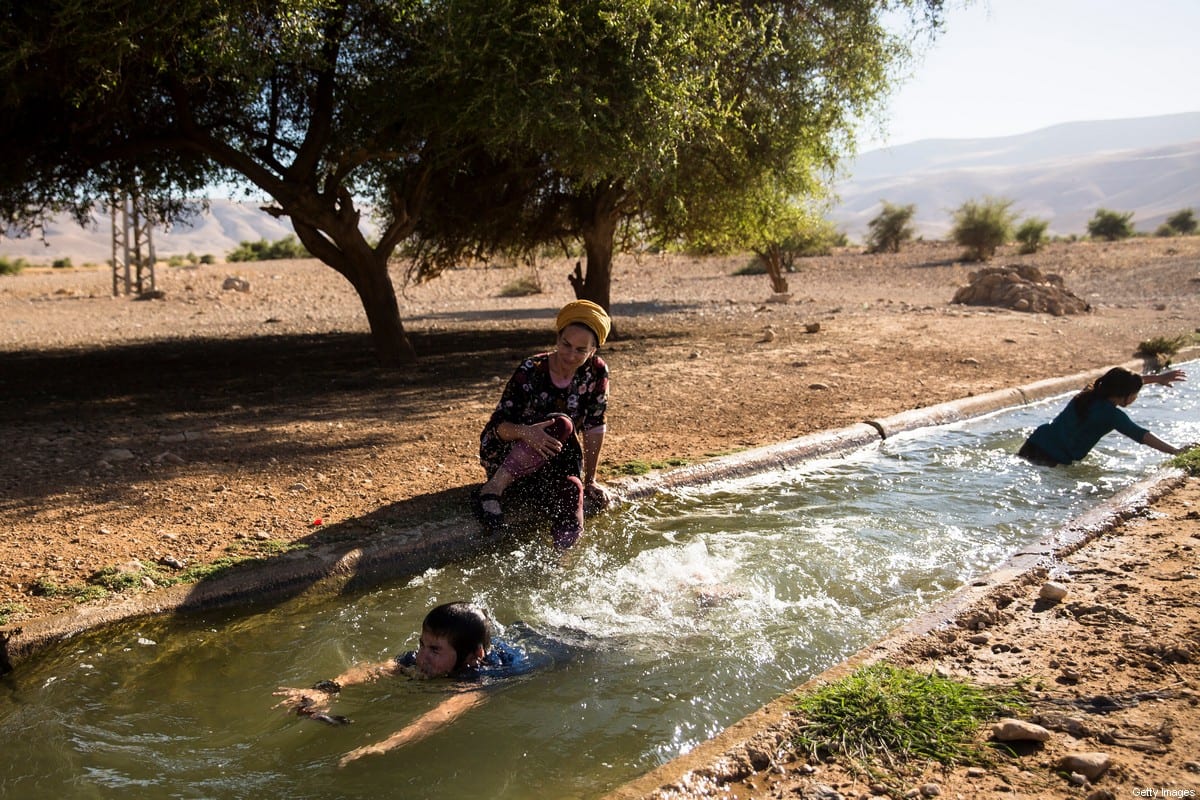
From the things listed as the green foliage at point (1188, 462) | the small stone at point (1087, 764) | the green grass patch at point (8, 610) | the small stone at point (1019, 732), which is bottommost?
the small stone at point (1087, 764)

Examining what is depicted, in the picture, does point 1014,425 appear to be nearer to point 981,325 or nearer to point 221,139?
point 981,325

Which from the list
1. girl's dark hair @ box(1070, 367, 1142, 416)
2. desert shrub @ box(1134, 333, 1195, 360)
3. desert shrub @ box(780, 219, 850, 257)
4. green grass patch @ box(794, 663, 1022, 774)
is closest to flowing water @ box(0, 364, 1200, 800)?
green grass patch @ box(794, 663, 1022, 774)

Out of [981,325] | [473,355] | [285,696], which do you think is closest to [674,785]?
[285,696]

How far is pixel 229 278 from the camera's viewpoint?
27156mm

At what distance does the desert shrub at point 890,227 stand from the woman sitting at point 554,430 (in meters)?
35.0

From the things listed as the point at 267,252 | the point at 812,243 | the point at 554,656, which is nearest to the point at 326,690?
the point at 554,656

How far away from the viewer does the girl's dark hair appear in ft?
24.0

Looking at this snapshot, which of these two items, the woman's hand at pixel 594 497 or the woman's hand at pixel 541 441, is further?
the woman's hand at pixel 594 497

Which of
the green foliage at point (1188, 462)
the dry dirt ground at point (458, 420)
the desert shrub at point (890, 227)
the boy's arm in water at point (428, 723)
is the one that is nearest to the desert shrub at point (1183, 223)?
the desert shrub at point (890, 227)

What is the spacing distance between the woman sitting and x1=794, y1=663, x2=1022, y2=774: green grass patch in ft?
7.16

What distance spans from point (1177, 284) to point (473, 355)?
18179 mm

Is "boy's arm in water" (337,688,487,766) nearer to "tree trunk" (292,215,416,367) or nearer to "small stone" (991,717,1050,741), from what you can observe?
"small stone" (991,717,1050,741)

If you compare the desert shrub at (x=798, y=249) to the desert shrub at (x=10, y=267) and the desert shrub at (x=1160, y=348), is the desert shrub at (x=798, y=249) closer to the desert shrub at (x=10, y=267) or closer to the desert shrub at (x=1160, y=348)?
the desert shrub at (x=1160, y=348)

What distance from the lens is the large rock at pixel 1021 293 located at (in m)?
19.3
